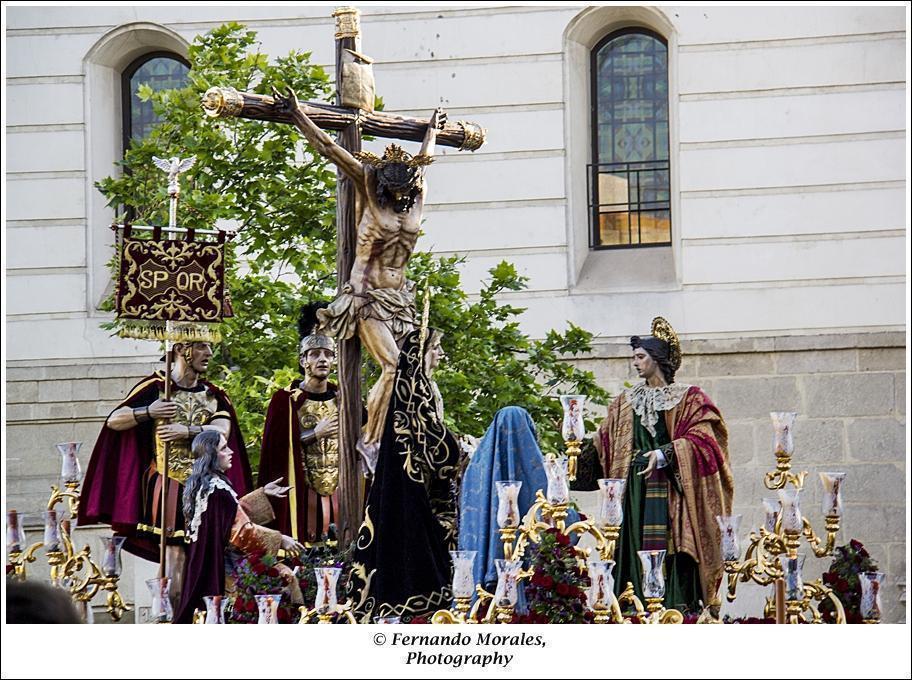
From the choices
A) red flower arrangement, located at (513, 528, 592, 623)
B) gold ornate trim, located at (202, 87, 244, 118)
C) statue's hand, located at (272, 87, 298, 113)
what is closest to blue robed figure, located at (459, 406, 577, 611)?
red flower arrangement, located at (513, 528, 592, 623)

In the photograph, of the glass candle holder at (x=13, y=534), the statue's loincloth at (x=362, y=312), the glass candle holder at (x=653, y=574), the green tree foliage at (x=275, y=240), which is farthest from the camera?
the green tree foliage at (x=275, y=240)

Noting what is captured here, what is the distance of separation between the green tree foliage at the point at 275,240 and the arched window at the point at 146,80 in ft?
4.62

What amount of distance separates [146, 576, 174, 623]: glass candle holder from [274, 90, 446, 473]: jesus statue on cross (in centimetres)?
105

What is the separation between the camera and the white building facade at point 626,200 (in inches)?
551

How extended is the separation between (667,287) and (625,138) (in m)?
1.05

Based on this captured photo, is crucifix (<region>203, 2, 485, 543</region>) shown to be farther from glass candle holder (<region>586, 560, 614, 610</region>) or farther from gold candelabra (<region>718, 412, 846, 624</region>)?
gold candelabra (<region>718, 412, 846, 624</region>)

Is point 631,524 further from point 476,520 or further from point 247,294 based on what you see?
point 247,294

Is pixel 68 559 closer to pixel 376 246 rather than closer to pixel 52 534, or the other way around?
pixel 52 534

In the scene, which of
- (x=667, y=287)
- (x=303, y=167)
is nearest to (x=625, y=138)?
(x=667, y=287)

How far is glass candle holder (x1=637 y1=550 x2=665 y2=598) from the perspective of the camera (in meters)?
9.74

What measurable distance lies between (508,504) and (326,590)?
88 centimetres

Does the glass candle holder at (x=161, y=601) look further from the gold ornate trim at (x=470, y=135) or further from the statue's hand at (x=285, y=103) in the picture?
the gold ornate trim at (x=470, y=135)

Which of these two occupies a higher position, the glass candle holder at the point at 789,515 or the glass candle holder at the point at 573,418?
the glass candle holder at the point at 573,418

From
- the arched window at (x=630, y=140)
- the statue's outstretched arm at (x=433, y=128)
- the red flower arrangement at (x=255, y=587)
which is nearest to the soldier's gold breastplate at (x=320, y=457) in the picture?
the red flower arrangement at (x=255, y=587)
